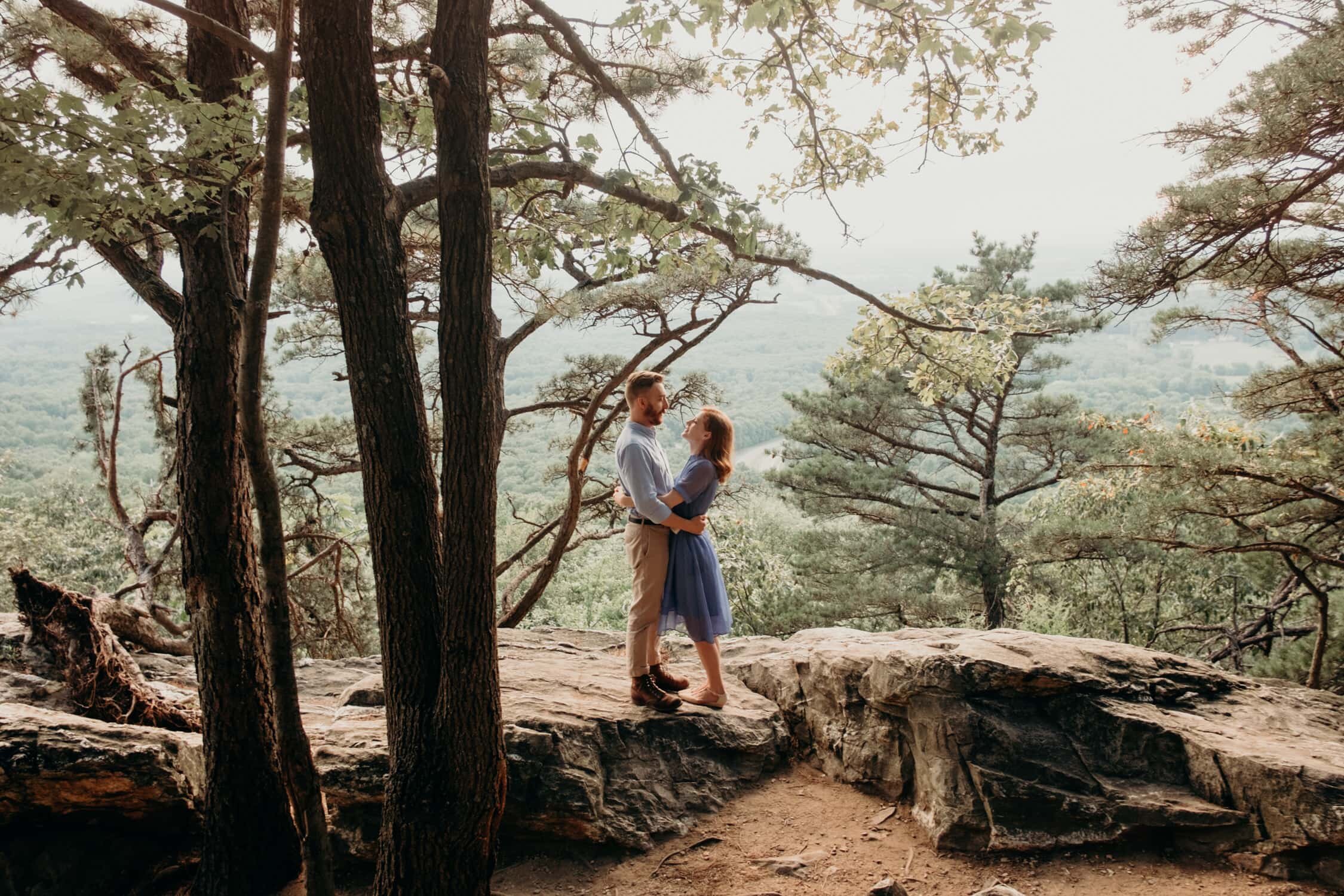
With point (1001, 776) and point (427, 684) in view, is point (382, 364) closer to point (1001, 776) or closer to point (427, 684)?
point (427, 684)

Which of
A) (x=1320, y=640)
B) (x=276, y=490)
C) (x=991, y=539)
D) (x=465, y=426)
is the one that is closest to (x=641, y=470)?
(x=465, y=426)

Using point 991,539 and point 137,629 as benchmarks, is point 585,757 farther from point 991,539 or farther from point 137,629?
point 991,539

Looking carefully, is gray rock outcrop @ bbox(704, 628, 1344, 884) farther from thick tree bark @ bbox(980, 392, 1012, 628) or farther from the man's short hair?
thick tree bark @ bbox(980, 392, 1012, 628)

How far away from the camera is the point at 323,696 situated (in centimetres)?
441

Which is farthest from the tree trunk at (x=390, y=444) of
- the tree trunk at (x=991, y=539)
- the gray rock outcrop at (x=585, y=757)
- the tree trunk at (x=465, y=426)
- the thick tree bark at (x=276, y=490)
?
the tree trunk at (x=991, y=539)

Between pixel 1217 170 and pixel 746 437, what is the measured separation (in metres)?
22.4

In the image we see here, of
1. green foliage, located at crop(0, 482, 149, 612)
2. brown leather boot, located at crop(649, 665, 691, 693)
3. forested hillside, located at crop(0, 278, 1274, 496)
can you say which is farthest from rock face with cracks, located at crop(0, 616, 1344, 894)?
green foliage, located at crop(0, 482, 149, 612)

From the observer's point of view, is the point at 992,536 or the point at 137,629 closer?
the point at 137,629

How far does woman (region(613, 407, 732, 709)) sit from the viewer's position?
3.68 metres

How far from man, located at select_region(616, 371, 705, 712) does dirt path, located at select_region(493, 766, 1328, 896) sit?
765mm

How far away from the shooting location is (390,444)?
8.18 ft

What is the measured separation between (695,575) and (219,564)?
2.06 meters

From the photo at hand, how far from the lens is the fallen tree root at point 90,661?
3.68 m

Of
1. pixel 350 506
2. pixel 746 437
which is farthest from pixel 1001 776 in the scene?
pixel 746 437
